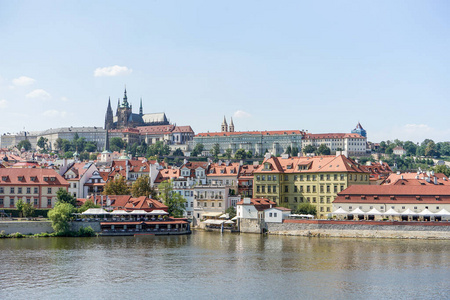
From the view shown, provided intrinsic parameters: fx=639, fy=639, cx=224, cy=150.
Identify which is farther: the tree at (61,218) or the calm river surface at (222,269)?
the tree at (61,218)

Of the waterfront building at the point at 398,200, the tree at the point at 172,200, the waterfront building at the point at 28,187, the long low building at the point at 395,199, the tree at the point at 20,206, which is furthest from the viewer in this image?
the tree at the point at 172,200

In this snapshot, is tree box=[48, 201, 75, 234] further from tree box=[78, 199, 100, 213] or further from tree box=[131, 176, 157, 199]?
tree box=[131, 176, 157, 199]

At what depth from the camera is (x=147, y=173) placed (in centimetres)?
11844

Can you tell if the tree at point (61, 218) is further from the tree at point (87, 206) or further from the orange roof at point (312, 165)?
the orange roof at point (312, 165)

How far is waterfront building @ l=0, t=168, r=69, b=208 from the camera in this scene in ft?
298

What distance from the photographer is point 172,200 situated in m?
94.0

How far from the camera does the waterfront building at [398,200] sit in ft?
268

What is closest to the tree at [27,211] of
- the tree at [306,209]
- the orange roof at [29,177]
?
the orange roof at [29,177]

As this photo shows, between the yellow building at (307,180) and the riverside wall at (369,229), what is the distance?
13.0 metres

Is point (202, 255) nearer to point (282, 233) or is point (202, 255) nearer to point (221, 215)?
point (282, 233)

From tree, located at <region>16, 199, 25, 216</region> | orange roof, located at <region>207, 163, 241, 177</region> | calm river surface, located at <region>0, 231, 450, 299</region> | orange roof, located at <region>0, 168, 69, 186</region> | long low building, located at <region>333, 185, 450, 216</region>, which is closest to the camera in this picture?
calm river surface, located at <region>0, 231, 450, 299</region>

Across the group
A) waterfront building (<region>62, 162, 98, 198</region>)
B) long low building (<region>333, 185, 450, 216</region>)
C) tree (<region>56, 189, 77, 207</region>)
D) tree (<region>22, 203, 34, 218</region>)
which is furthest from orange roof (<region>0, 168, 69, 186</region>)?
long low building (<region>333, 185, 450, 216</region>)

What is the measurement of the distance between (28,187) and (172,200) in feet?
67.8

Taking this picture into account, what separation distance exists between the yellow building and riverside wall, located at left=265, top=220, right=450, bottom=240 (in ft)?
42.7
